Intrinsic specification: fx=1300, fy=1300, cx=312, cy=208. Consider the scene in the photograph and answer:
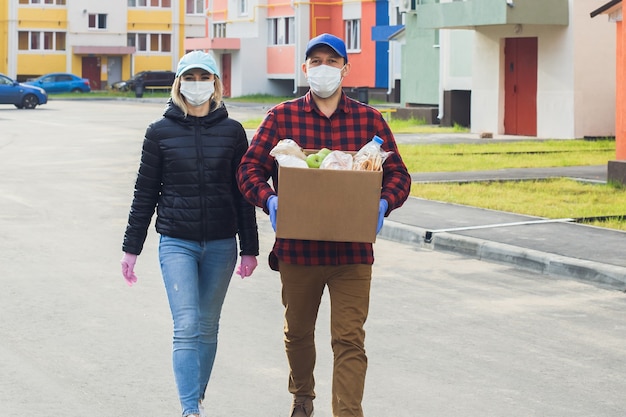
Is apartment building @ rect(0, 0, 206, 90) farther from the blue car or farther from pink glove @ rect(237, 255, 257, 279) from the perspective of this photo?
pink glove @ rect(237, 255, 257, 279)

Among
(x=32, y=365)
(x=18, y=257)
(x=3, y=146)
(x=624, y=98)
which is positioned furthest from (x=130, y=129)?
(x=32, y=365)

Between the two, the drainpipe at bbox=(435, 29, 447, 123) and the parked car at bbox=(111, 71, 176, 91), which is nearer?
the drainpipe at bbox=(435, 29, 447, 123)

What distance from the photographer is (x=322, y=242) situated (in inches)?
235

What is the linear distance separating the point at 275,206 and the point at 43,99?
5046 cm

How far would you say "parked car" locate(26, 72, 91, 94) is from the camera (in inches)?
2987

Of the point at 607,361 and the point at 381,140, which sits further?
the point at 607,361

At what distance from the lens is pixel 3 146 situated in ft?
94.8

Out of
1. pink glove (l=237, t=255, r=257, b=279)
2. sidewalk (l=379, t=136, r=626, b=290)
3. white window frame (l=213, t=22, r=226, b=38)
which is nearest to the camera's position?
pink glove (l=237, t=255, r=257, b=279)

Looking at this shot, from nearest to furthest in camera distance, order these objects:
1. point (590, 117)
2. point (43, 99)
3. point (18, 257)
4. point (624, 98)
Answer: point (18, 257), point (624, 98), point (590, 117), point (43, 99)

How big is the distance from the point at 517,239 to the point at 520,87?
72.3ft

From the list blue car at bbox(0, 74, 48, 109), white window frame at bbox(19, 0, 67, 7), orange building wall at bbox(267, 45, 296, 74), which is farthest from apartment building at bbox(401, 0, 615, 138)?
white window frame at bbox(19, 0, 67, 7)

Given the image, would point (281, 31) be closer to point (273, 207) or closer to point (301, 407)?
point (301, 407)

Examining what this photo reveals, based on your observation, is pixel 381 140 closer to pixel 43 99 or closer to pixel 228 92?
pixel 43 99

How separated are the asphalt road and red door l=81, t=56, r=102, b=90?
251ft
